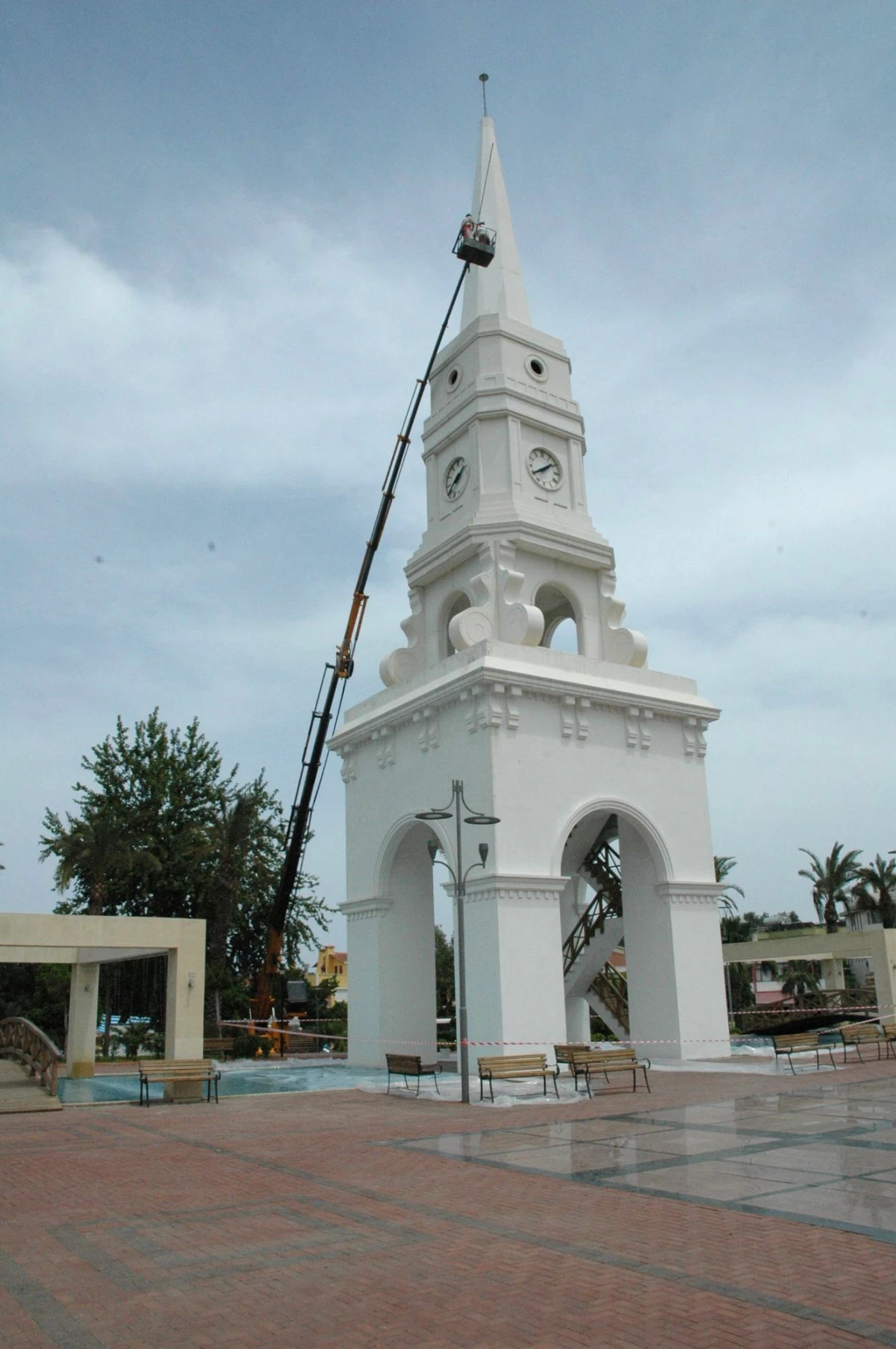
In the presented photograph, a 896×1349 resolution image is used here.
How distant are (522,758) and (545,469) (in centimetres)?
885

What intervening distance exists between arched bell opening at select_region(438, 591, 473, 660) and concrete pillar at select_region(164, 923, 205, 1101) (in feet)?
34.3

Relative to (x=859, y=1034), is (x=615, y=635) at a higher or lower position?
higher

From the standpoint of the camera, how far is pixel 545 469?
28.6 metres

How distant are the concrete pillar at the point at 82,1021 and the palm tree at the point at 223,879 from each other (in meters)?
14.6

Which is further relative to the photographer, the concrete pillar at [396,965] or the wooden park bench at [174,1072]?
the concrete pillar at [396,965]

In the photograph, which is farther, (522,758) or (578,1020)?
(578,1020)

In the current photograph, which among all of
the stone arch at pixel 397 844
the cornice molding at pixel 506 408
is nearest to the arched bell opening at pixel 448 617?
the cornice molding at pixel 506 408

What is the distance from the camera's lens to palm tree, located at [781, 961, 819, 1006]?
189 feet

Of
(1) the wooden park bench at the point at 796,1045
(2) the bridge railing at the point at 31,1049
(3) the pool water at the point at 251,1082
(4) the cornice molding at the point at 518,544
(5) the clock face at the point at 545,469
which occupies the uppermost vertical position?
(5) the clock face at the point at 545,469

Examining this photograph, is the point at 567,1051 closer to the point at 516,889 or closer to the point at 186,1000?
the point at 516,889

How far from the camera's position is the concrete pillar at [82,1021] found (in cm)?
2547

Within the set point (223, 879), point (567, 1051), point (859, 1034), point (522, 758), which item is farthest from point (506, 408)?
point (223, 879)

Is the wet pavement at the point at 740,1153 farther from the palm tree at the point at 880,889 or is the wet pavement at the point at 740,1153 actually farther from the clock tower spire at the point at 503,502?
the palm tree at the point at 880,889

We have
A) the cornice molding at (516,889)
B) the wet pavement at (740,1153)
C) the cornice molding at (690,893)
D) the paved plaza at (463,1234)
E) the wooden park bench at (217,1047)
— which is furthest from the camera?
the wooden park bench at (217,1047)
